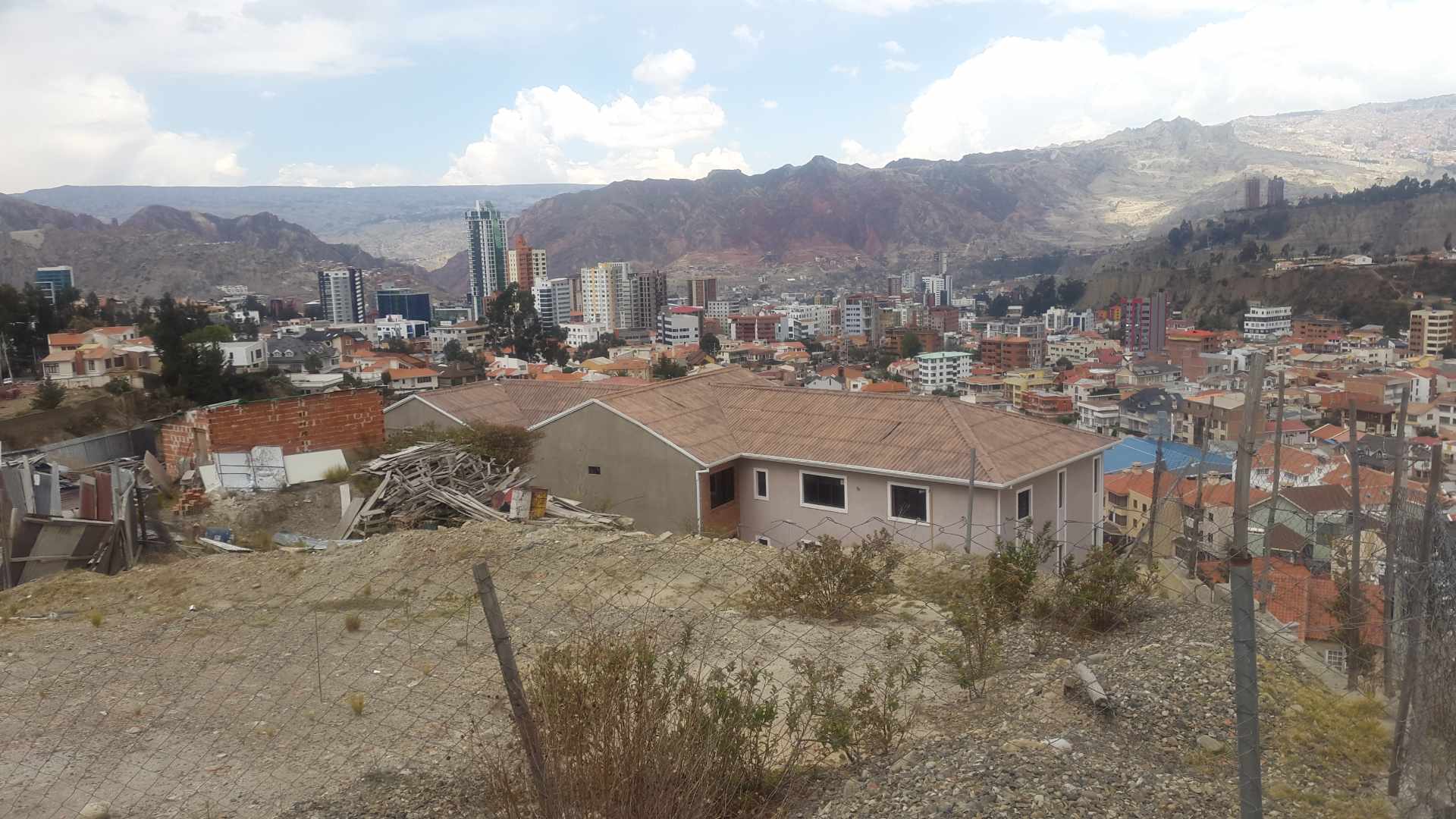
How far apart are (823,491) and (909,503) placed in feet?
3.55

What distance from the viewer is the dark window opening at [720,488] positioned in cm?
1170

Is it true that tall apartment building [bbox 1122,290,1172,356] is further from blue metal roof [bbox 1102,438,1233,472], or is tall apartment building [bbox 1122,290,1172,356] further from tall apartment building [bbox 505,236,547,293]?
tall apartment building [bbox 505,236,547,293]

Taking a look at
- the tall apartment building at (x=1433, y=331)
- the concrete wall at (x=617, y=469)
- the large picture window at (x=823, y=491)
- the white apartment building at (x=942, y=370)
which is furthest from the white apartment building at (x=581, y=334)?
the large picture window at (x=823, y=491)

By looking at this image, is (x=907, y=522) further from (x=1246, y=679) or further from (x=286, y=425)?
(x=1246, y=679)

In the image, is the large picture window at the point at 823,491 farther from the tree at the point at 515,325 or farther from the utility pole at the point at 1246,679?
the tree at the point at 515,325

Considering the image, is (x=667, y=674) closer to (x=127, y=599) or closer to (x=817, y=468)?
(x=127, y=599)

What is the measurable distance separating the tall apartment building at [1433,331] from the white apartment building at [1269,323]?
1091 cm

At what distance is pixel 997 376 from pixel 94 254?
11944cm

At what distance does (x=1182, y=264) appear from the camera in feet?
375

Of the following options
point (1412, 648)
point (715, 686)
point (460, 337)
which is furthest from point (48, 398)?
point (460, 337)

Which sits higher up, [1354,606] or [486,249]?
[486,249]

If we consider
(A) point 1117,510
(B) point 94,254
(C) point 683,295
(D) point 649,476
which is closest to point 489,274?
(C) point 683,295

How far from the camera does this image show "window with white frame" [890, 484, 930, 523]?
10.6 m

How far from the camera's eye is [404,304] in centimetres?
12512
